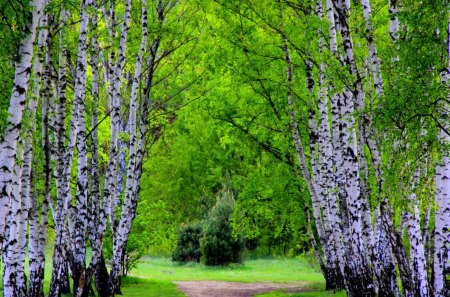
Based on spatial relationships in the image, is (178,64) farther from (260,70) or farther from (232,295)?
(232,295)

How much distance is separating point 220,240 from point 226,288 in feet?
41.0

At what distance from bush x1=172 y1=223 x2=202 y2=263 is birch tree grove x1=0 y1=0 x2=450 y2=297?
47.3ft

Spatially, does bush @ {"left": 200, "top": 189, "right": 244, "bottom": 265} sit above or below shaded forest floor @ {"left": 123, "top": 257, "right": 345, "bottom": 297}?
above

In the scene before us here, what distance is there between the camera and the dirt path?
21.2 meters

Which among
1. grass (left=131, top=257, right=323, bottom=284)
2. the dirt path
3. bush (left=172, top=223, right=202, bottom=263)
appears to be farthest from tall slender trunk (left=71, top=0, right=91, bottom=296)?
bush (left=172, top=223, right=202, bottom=263)

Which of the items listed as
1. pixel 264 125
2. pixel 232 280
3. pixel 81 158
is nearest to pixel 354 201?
pixel 81 158

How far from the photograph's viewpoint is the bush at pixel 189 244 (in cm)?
3988

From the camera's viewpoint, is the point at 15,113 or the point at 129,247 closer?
the point at 15,113

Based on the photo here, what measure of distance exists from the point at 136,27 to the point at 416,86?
13.5 metres

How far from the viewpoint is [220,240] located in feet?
120

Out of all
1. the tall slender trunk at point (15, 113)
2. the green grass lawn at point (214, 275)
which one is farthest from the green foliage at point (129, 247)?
the tall slender trunk at point (15, 113)

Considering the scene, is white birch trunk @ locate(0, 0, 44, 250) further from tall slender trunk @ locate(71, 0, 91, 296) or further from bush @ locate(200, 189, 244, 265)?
bush @ locate(200, 189, 244, 265)

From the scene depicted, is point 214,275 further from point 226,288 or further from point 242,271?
point 226,288

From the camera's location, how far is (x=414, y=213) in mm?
11109
